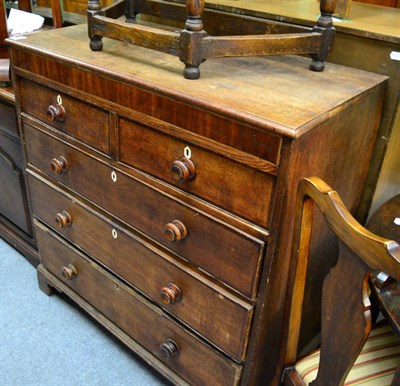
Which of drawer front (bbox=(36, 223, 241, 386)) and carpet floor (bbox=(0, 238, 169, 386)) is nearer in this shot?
drawer front (bbox=(36, 223, 241, 386))

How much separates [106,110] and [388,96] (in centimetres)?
69

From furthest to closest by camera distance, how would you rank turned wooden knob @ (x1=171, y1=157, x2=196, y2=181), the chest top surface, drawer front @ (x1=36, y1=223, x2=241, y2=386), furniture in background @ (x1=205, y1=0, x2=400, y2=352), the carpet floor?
1. the carpet floor
2. drawer front @ (x1=36, y1=223, x2=241, y2=386)
3. furniture in background @ (x1=205, y1=0, x2=400, y2=352)
4. turned wooden knob @ (x1=171, y1=157, x2=196, y2=181)
5. the chest top surface

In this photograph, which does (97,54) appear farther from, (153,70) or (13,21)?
(13,21)

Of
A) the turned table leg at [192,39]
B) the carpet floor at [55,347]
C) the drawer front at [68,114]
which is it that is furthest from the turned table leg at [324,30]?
the carpet floor at [55,347]

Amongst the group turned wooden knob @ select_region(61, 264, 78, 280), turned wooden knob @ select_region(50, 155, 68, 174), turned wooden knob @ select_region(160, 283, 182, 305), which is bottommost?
turned wooden knob @ select_region(61, 264, 78, 280)

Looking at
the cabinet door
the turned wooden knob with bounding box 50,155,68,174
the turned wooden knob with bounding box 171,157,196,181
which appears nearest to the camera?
the turned wooden knob with bounding box 171,157,196,181

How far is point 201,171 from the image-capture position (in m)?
0.95

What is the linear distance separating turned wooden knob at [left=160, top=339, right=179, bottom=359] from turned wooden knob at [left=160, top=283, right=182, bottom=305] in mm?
166

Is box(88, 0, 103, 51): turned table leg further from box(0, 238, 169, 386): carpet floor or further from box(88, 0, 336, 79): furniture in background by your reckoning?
box(0, 238, 169, 386): carpet floor

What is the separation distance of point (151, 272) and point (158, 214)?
0.20 m

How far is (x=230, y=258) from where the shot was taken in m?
0.97

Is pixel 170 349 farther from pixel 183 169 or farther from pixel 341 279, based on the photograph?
pixel 341 279

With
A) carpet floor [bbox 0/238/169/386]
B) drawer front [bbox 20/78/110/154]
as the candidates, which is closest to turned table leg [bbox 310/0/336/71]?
drawer front [bbox 20/78/110/154]

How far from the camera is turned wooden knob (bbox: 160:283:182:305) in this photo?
44.5 inches
